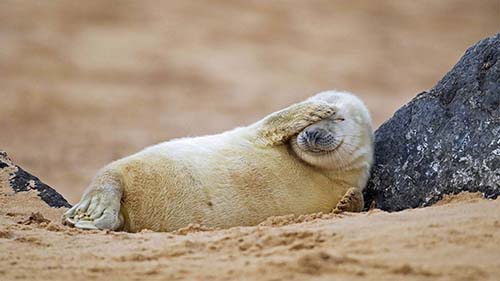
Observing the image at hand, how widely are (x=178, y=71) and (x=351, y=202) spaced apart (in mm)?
11434

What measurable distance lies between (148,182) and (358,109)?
1455 millimetres

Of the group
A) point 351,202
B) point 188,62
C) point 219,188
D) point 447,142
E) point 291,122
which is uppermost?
point 188,62

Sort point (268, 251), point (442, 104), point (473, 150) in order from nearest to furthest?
point (268, 251)
point (473, 150)
point (442, 104)

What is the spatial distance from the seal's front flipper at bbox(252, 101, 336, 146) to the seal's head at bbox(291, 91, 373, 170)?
4 cm

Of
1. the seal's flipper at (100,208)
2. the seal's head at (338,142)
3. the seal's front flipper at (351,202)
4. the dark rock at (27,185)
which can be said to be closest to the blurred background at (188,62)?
the dark rock at (27,185)

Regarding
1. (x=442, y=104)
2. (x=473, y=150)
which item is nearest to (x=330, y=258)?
(x=473, y=150)

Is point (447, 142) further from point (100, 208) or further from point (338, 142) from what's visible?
point (100, 208)

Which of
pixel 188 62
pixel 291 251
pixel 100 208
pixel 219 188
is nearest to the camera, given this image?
pixel 291 251

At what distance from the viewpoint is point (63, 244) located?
13.4ft

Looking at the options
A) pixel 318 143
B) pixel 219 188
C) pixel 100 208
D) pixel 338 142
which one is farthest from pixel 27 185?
pixel 338 142

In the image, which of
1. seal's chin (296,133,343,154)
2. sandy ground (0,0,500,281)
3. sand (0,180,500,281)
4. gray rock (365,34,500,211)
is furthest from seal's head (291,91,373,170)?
sand (0,180,500,281)

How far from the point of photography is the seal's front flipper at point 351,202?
5136 mm

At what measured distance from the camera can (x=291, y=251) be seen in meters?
3.57

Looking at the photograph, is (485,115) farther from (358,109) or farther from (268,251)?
(268,251)
